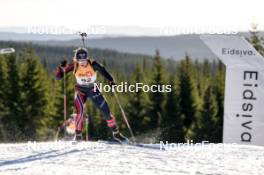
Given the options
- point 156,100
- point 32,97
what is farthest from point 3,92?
point 156,100

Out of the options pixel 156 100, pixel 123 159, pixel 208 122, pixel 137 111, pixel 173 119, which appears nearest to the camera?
pixel 123 159

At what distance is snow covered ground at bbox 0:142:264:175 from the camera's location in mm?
7848

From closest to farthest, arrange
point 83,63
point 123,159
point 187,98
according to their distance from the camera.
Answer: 1. point 123,159
2. point 83,63
3. point 187,98

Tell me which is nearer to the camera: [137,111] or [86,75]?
[86,75]

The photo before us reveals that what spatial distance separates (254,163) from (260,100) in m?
2.10

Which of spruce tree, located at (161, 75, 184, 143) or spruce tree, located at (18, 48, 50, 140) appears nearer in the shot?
spruce tree, located at (18, 48, 50, 140)

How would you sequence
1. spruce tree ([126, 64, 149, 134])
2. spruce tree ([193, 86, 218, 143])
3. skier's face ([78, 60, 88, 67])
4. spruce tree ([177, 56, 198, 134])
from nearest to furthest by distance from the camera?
skier's face ([78, 60, 88, 67]) → spruce tree ([193, 86, 218, 143]) → spruce tree ([126, 64, 149, 134]) → spruce tree ([177, 56, 198, 134])

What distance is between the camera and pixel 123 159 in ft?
28.4

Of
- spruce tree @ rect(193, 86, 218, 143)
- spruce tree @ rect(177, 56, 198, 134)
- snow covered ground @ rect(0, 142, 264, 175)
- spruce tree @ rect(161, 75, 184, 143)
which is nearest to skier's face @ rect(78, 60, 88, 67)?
snow covered ground @ rect(0, 142, 264, 175)

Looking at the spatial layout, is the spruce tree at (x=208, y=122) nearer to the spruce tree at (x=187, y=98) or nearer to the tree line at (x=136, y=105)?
the tree line at (x=136, y=105)

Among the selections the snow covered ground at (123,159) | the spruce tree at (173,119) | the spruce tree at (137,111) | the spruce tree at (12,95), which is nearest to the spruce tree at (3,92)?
the spruce tree at (12,95)

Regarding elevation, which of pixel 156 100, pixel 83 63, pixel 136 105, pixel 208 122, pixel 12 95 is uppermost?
pixel 83 63

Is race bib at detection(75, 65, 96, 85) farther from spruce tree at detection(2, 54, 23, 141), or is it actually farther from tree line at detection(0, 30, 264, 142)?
spruce tree at detection(2, 54, 23, 141)

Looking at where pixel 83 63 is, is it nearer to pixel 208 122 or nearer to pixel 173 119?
pixel 208 122
